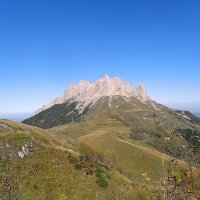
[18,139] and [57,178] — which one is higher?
[18,139]

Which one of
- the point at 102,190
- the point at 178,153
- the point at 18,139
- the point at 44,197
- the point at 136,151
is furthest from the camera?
the point at 136,151

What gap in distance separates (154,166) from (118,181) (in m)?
114

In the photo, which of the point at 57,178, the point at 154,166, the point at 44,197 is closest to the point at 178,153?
the point at 44,197

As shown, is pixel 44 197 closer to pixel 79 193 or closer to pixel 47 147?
pixel 79 193

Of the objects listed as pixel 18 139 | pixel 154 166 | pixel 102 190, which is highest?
pixel 18 139

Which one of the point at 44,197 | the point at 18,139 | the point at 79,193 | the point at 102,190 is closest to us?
the point at 44,197

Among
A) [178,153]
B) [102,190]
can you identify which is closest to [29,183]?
[102,190]

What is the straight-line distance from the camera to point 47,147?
55188mm

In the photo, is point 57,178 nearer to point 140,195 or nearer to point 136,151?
point 140,195

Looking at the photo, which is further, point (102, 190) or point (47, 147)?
point (47, 147)

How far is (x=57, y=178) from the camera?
1843 inches

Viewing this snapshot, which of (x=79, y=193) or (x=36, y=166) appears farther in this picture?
(x=36, y=166)

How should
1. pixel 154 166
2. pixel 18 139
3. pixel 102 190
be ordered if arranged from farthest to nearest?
pixel 154 166
pixel 18 139
pixel 102 190

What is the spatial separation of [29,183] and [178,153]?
39.4 m
